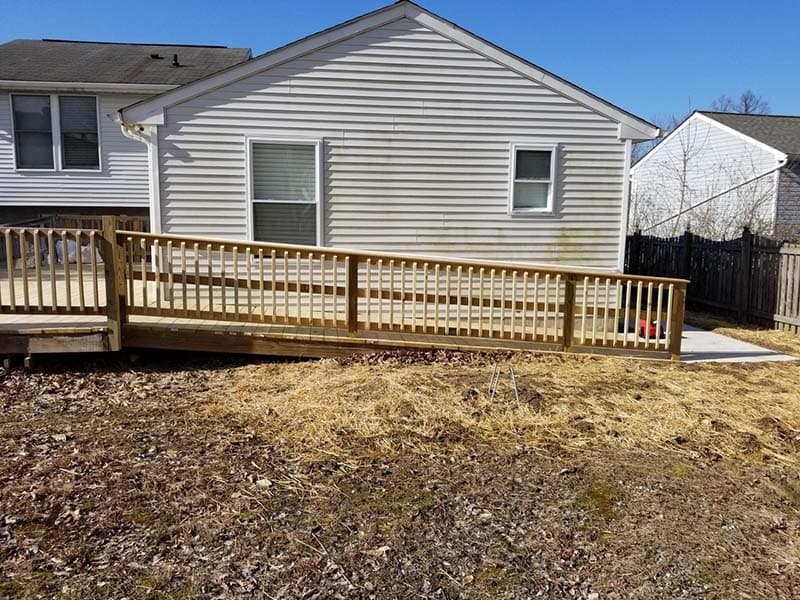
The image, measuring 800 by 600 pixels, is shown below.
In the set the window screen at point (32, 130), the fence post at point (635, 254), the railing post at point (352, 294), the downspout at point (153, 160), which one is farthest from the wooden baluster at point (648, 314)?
the window screen at point (32, 130)

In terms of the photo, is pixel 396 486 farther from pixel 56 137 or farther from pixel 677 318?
pixel 56 137

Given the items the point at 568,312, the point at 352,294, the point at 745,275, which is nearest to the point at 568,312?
the point at 568,312

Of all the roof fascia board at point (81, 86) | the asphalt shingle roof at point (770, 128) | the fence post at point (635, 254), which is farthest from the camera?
the asphalt shingle roof at point (770, 128)

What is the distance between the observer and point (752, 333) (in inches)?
361

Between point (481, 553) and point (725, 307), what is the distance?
371 inches

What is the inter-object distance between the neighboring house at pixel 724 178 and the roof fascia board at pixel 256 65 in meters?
10.7

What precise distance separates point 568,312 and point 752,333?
3980 mm

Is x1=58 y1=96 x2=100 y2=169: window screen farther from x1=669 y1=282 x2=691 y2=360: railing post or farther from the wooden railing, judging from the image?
x1=669 y1=282 x2=691 y2=360: railing post

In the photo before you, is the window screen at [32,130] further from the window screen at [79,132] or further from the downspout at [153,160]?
the downspout at [153,160]

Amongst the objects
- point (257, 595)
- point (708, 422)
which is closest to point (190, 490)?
point (257, 595)

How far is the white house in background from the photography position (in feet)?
25.4

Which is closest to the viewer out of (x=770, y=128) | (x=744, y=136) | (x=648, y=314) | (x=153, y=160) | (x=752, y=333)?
(x=648, y=314)

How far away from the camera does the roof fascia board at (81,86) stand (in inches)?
511

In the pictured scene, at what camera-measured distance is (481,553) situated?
9.95ft
